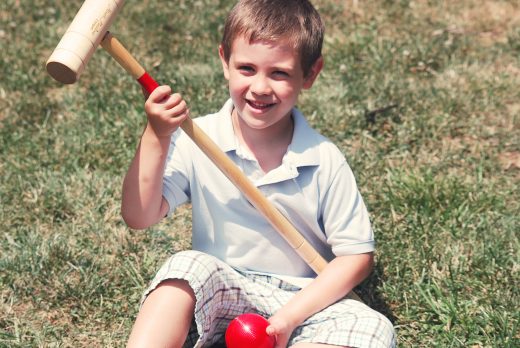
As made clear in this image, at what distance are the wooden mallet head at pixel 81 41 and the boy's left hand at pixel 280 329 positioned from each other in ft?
3.04

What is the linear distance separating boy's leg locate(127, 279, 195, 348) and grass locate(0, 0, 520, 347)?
42 centimetres

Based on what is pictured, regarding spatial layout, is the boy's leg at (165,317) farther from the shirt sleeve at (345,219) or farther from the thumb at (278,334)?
the shirt sleeve at (345,219)

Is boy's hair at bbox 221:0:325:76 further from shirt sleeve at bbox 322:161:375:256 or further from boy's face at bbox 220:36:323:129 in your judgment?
shirt sleeve at bbox 322:161:375:256

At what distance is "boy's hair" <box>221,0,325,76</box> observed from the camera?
2.39 m

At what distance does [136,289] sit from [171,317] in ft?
2.04

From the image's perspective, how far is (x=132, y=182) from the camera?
7.60 ft

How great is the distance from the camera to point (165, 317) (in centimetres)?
231

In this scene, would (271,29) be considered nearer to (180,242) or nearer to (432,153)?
(180,242)

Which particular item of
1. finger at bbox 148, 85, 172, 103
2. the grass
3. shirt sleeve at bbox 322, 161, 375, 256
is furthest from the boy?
the grass

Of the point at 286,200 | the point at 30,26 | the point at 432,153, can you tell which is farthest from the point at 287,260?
the point at 30,26

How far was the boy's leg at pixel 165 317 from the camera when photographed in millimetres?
2262

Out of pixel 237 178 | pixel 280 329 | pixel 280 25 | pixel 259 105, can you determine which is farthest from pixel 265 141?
pixel 280 329

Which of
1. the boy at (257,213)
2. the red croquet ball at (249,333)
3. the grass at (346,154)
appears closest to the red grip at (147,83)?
the boy at (257,213)

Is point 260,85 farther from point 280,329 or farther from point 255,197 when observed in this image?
point 280,329
